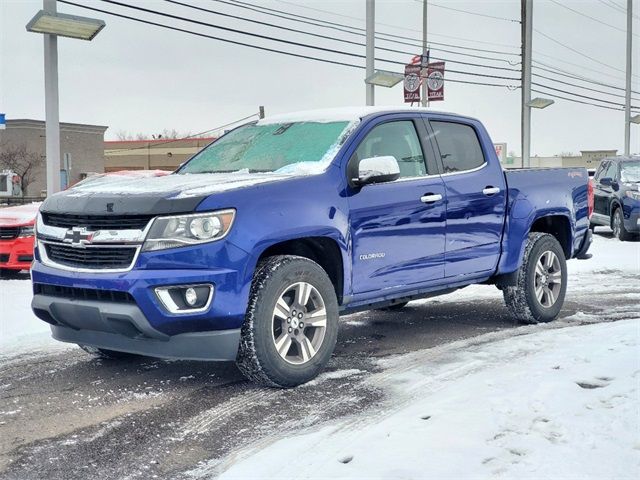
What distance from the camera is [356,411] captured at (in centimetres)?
458

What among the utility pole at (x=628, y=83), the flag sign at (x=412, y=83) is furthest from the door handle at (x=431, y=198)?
the utility pole at (x=628, y=83)

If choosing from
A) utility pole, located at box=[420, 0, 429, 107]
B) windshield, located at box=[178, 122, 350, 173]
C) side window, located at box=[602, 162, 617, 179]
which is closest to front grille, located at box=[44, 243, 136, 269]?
windshield, located at box=[178, 122, 350, 173]

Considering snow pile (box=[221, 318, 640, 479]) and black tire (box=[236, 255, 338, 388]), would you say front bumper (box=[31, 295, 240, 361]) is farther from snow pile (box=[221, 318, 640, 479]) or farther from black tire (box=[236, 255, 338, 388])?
snow pile (box=[221, 318, 640, 479])

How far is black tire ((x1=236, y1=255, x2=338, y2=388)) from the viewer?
4.80m

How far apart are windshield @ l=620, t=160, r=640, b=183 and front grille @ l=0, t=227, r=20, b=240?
489 inches

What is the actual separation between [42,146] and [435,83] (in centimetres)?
3982

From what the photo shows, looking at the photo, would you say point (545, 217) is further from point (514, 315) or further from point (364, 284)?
point (364, 284)

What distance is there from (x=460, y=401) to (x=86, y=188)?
9.14 feet


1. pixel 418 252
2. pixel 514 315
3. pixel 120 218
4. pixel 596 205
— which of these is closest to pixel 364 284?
pixel 418 252

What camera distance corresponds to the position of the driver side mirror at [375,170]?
5.38 metres

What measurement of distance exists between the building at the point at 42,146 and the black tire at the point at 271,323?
57223 mm

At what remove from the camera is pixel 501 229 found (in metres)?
6.85

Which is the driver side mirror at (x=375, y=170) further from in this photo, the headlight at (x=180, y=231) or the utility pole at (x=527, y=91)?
the utility pole at (x=527, y=91)

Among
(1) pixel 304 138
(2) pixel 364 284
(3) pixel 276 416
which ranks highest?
(1) pixel 304 138
